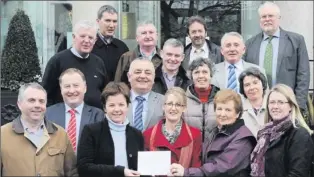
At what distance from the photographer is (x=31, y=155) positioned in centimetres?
482

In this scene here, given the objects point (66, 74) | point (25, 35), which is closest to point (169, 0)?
point (25, 35)

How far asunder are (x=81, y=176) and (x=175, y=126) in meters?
0.93

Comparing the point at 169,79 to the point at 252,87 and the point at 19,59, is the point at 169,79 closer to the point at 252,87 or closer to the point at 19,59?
the point at 252,87

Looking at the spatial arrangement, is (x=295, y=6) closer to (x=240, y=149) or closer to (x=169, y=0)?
(x=169, y=0)

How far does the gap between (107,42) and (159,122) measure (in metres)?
2.30

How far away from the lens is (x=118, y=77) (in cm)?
698

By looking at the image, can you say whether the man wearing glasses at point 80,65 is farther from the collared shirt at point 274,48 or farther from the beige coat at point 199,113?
the collared shirt at point 274,48

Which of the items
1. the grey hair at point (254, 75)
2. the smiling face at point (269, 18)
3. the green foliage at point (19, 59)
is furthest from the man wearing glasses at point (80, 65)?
the green foliage at point (19, 59)

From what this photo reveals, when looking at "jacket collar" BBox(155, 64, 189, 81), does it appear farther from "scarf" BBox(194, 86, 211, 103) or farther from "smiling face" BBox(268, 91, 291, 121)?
"smiling face" BBox(268, 91, 291, 121)

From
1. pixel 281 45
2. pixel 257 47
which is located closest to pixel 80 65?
pixel 257 47

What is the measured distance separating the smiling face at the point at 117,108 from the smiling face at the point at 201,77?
3.15 feet

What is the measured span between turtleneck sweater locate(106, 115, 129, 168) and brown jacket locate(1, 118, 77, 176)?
1.19 feet

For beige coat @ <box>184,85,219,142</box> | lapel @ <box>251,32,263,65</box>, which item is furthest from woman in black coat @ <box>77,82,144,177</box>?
lapel @ <box>251,32,263,65</box>

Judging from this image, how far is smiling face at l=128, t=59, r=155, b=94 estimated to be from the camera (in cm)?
588
